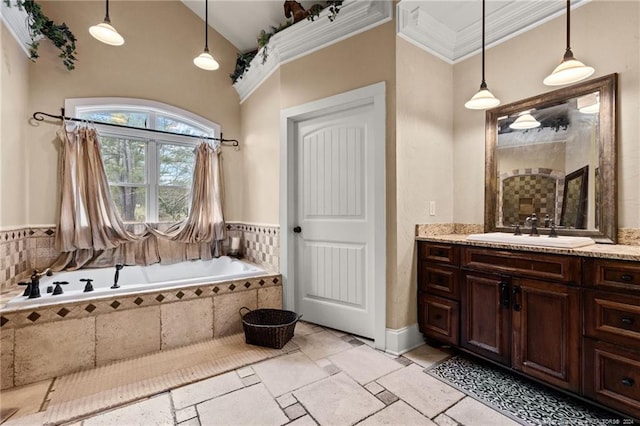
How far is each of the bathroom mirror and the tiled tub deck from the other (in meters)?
2.35

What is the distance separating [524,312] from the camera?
1.80m

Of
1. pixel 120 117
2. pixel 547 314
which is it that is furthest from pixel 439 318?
pixel 120 117

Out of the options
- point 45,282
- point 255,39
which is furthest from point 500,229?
point 45,282

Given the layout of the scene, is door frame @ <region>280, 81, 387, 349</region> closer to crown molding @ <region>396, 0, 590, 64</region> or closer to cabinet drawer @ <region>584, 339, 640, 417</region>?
crown molding @ <region>396, 0, 590, 64</region>

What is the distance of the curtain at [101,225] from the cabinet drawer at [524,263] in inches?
114

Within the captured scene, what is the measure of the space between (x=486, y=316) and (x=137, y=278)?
327cm

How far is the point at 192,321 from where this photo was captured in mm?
2434

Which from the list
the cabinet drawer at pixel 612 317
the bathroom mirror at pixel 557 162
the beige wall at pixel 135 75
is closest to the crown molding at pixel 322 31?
the beige wall at pixel 135 75

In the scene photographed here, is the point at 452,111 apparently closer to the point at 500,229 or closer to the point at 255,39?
the point at 500,229

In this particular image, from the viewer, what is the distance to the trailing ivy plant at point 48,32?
2510mm

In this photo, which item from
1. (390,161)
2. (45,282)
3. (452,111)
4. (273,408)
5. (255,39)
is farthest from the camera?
(255,39)

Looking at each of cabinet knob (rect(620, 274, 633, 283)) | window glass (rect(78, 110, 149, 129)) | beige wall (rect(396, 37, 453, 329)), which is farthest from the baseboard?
window glass (rect(78, 110, 149, 129))

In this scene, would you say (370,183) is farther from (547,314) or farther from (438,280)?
(547,314)

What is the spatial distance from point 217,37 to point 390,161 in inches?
118
